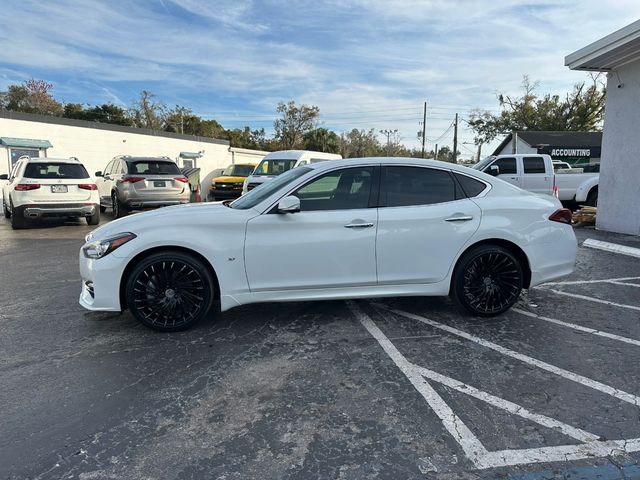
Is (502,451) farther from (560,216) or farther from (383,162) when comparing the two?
(560,216)

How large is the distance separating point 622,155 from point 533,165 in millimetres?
4296

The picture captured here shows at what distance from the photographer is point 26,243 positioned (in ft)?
29.6

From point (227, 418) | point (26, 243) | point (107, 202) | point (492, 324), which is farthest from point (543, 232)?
point (107, 202)

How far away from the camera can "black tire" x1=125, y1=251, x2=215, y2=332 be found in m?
3.92

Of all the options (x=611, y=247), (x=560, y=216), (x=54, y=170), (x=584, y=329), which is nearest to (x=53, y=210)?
(x=54, y=170)

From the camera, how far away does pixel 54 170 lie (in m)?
10.7

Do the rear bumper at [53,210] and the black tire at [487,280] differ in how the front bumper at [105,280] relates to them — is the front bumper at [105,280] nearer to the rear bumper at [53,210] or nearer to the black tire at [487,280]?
the black tire at [487,280]

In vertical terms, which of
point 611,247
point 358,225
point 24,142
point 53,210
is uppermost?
point 24,142

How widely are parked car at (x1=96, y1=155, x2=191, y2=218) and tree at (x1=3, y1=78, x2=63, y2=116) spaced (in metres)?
42.1

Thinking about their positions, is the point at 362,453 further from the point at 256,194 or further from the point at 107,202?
the point at 107,202

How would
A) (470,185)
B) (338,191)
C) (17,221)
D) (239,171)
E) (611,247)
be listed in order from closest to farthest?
(338,191) < (470,185) < (611,247) < (17,221) < (239,171)

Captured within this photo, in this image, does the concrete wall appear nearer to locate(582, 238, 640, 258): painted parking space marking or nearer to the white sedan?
locate(582, 238, 640, 258): painted parking space marking

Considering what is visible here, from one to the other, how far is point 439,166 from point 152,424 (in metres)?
3.47

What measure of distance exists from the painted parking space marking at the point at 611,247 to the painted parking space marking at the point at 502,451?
6287 mm
